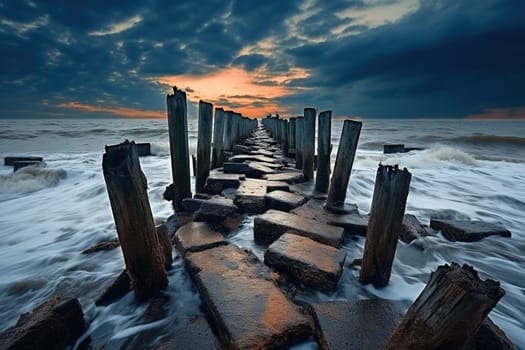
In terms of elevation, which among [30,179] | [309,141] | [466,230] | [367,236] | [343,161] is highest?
[309,141]

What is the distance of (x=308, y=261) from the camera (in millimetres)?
2408

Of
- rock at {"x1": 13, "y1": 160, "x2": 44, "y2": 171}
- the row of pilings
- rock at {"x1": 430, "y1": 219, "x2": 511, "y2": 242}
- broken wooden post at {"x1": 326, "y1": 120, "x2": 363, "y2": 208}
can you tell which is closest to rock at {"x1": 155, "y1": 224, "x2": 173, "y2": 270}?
the row of pilings

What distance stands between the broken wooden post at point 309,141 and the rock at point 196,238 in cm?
320

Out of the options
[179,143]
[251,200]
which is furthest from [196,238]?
[179,143]

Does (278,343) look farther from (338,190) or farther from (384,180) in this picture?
(338,190)

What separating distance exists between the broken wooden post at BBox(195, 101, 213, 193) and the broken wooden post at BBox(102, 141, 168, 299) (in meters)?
3.17

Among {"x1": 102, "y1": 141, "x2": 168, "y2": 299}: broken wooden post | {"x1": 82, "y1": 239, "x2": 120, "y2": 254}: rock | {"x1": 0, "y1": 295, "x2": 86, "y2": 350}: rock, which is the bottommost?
{"x1": 82, "y1": 239, "x2": 120, "y2": 254}: rock

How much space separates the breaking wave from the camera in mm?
8148

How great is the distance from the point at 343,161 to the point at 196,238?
2.35m

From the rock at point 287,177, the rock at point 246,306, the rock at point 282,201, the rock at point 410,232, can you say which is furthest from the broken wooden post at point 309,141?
the rock at point 246,306

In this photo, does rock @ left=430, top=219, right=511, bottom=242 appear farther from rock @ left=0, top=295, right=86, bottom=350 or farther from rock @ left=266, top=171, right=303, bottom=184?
rock @ left=0, top=295, right=86, bottom=350

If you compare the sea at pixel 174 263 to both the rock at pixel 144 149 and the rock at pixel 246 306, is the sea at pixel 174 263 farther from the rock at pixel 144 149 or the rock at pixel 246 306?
the rock at pixel 144 149

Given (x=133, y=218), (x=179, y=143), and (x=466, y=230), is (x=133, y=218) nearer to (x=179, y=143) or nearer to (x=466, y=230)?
(x=179, y=143)

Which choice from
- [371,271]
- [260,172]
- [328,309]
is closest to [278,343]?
[328,309]
